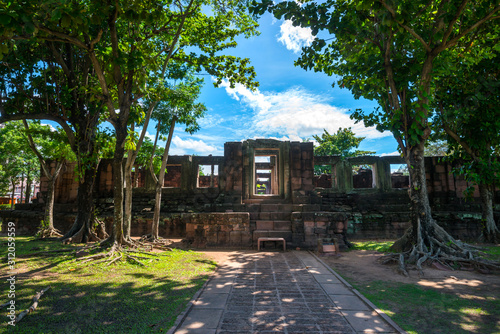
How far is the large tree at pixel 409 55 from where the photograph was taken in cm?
671

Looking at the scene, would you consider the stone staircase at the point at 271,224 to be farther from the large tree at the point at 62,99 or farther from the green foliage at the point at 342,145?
the green foliage at the point at 342,145

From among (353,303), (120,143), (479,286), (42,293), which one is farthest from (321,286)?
(120,143)

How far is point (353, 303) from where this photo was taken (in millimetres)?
4074

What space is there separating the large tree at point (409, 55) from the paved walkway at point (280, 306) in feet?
9.05

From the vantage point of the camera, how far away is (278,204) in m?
10.9

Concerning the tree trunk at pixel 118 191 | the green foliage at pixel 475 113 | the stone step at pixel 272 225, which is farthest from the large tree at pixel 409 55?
the tree trunk at pixel 118 191

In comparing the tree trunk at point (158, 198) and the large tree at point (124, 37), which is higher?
the large tree at point (124, 37)

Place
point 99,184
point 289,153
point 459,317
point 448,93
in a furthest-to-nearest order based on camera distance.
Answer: point 99,184 → point 289,153 → point 448,93 → point 459,317

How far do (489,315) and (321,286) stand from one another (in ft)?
7.88

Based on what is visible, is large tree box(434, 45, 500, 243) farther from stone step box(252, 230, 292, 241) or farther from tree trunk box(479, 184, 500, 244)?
stone step box(252, 230, 292, 241)

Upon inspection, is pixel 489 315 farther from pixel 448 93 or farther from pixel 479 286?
pixel 448 93

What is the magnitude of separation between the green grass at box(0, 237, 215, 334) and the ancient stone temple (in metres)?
3.43

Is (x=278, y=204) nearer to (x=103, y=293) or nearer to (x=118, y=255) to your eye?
(x=118, y=255)

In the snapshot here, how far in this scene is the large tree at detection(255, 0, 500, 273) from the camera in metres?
6.71
